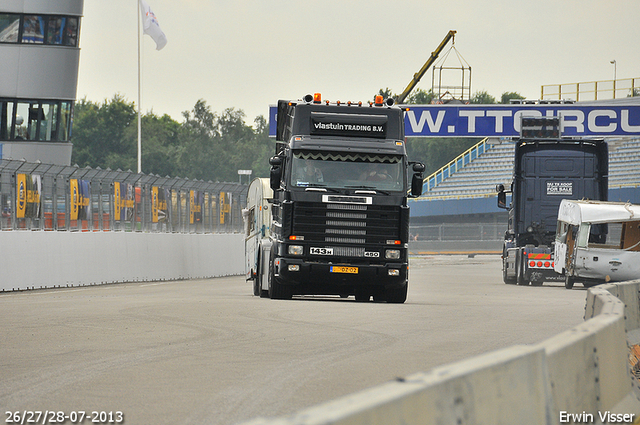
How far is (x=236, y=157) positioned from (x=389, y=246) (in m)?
142

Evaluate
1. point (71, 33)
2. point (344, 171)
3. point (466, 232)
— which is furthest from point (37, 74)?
point (466, 232)

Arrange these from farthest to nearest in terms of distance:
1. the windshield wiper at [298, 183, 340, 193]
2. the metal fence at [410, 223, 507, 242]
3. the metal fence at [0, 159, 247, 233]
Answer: the metal fence at [410, 223, 507, 242], the metal fence at [0, 159, 247, 233], the windshield wiper at [298, 183, 340, 193]

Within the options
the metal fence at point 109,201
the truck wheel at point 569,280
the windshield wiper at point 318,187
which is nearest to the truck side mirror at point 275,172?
the windshield wiper at point 318,187

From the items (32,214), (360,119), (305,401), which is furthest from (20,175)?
(305,401)

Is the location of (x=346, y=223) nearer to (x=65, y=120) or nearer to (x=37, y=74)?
(x=37, y=74)

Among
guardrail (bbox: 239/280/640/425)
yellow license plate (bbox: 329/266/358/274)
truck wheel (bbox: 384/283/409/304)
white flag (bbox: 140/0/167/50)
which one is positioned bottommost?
truck wheel (bbox: 384/283/409/304)

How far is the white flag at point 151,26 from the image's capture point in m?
57.8

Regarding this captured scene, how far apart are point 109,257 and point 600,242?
45.9 ft

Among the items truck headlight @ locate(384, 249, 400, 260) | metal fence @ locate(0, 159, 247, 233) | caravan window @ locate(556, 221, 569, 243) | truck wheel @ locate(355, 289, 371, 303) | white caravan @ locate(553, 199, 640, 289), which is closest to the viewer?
truck headlight @ locate(384, 249, 400, 260)

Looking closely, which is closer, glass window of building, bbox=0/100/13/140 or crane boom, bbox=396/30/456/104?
glass window of building, bbox=0/100/13/140

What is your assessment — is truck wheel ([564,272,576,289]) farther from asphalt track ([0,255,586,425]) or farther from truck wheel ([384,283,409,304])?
truck wheel ([384,283,409,304])

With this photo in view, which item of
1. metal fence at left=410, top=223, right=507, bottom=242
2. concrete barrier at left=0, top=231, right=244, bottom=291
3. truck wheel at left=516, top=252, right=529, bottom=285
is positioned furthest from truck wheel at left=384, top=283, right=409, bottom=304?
metal fence at left=410, top=223, right=507, bottom=242

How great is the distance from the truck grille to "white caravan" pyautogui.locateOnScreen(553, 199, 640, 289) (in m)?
10.7

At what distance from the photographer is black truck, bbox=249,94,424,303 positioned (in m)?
18.8
